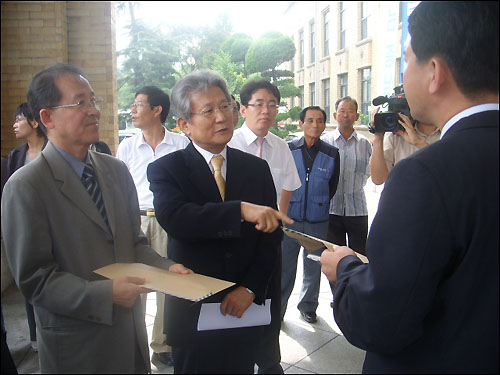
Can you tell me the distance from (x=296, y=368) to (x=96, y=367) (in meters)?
0.86

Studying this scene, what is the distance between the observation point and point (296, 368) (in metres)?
1.62

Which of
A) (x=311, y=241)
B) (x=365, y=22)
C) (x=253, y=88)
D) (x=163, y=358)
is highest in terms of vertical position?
(x=365, y=22)

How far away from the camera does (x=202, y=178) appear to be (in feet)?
4.46

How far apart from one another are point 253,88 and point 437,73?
1.91m

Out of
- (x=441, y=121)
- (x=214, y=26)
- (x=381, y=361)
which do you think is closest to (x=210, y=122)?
(x=441, y=121)

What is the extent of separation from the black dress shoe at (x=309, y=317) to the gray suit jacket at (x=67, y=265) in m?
1.61

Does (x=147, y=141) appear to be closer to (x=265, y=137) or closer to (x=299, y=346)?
(x=265, y=137)

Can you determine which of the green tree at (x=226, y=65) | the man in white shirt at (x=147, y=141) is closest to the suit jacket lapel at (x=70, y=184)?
the man in white shirt at (x=147, y=141)

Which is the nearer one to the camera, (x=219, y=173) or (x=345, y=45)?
(x=219, y=173)

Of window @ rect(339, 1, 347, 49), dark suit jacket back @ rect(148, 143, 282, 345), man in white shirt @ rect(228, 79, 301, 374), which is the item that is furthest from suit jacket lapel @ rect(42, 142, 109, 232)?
window @ rect(339, 1, 347, 49)

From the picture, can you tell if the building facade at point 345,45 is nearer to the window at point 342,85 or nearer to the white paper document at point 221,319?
the window at point 342,85

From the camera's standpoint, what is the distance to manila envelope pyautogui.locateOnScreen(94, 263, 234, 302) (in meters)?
0.91

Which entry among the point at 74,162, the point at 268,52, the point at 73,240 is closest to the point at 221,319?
the point at 73,240

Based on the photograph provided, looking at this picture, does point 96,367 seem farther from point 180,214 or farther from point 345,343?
point 345,343
